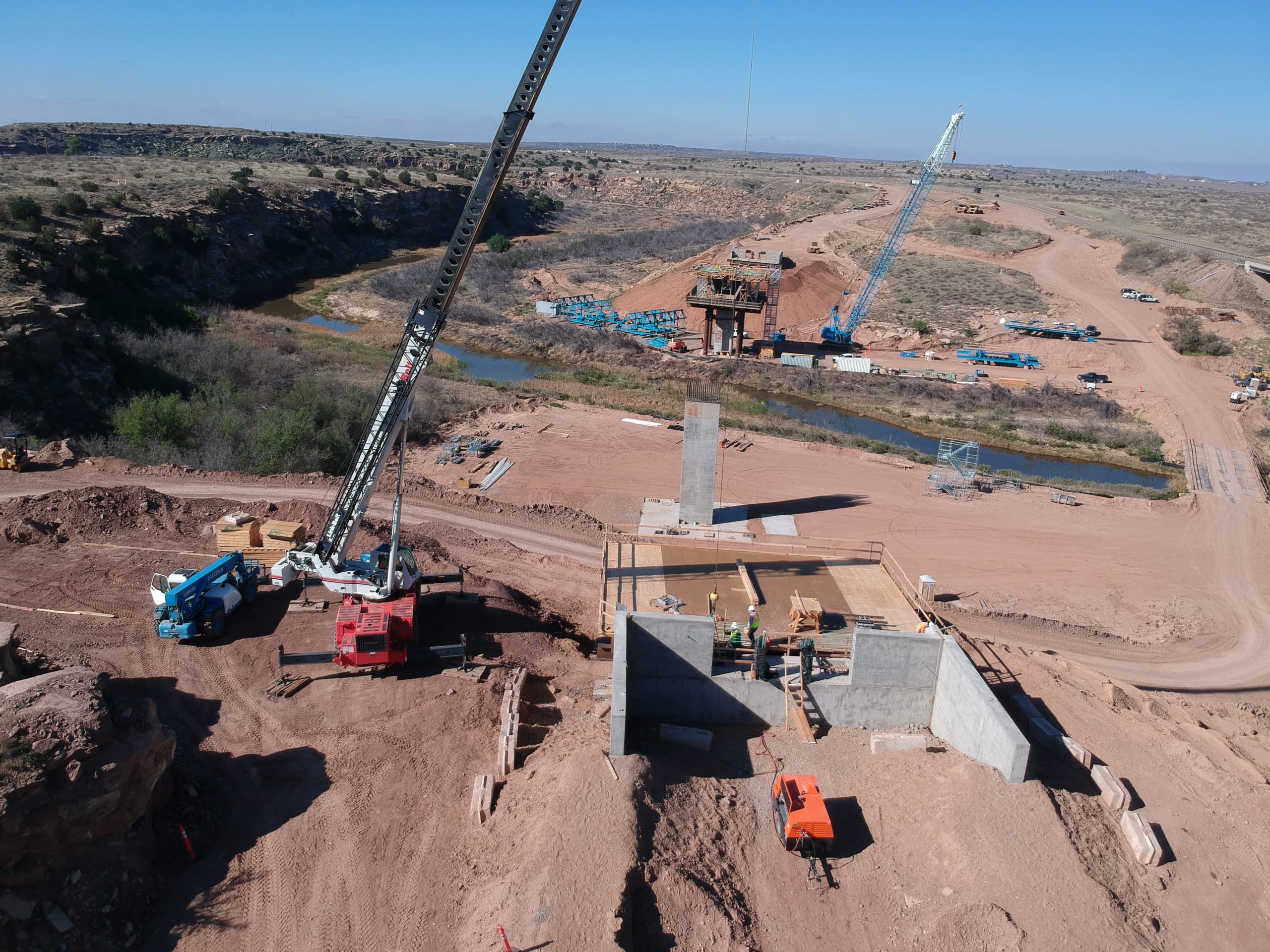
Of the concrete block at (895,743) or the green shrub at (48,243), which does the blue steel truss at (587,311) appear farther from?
the concrete block at (895,743)

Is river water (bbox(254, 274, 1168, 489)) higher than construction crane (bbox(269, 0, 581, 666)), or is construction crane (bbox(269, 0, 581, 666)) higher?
construction crane (bbox(269, 0, 581, 666))

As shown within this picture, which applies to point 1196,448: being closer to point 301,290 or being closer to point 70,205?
point 70,205

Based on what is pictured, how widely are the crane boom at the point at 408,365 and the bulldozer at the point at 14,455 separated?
1501 cm

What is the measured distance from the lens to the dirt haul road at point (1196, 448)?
68.4 ft

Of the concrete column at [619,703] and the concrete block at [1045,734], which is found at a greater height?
the concrete column at [619,703]

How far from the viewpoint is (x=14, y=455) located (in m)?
25.2

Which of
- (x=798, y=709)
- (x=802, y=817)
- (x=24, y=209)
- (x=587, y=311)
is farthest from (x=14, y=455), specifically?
(x=587, y=311)

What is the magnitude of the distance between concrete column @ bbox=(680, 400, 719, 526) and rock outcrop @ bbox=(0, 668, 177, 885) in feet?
50.5

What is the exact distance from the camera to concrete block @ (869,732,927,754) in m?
15.2

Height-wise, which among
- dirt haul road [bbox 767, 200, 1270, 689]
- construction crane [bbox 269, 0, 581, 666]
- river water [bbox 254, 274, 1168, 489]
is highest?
construction crane [bbox 269, 0, 581, 666]

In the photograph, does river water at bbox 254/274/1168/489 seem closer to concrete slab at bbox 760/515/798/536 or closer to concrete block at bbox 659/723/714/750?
concrete slab at bbox 760/515/798/536

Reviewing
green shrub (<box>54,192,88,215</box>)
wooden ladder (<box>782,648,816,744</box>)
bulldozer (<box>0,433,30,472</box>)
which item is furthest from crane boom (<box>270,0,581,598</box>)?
green shrub (<box>54,192,88,215</box>)

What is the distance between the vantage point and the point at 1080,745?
622 inches

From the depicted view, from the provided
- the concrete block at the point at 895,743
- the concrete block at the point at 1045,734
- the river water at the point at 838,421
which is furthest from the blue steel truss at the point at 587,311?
the concrete block at the point at 895,743
